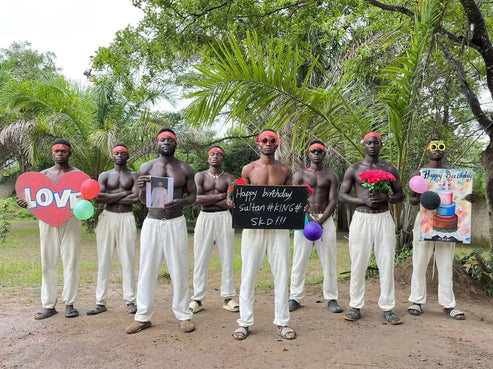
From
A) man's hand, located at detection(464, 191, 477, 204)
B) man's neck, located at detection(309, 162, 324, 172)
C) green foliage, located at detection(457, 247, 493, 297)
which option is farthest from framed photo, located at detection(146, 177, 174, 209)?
green foliage, located at detection(457, 247, 493, 297)

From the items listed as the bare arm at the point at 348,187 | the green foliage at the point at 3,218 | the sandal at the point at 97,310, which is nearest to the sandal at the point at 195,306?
the sandal at the point at 97,310

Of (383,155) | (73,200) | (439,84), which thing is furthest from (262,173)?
(439,84)

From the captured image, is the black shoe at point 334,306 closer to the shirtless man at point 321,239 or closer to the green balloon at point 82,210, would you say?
the shirtless man at point 321,239

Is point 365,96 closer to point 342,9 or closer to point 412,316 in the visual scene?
point 342,9

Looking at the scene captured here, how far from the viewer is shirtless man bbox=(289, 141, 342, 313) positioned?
596 cm

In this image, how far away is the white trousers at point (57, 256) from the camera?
17.8 ft

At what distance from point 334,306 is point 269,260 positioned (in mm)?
1688

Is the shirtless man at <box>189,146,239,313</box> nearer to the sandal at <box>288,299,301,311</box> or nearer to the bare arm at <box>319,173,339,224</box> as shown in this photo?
the sandal at <box>288,299,301,311</box>

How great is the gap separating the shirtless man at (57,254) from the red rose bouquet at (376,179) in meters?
3.71

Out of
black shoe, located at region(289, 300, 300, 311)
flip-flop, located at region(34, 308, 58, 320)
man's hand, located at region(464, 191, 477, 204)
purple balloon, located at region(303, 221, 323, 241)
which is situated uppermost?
man's hand, located at region(464, 191, 477, 204)

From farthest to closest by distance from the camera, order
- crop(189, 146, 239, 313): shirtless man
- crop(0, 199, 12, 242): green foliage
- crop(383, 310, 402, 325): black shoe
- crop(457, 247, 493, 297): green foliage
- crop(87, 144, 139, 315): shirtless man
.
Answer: crop(0, 199, 12, 242): green foliage < crop(457, 247, 493, 297): green foliage < crop(189, 146, 239, 313): shirtless man < crop(87, 144, 139, 315): shirtless man < crop(383, 310, 402, 325): black shoe

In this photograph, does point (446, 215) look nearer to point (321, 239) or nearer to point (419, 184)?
point (419, 184)

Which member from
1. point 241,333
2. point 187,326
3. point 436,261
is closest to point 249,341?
point 241,333

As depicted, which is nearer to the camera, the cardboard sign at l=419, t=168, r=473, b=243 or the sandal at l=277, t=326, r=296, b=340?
the sandal at l=277, t=326, r=296, b=340
